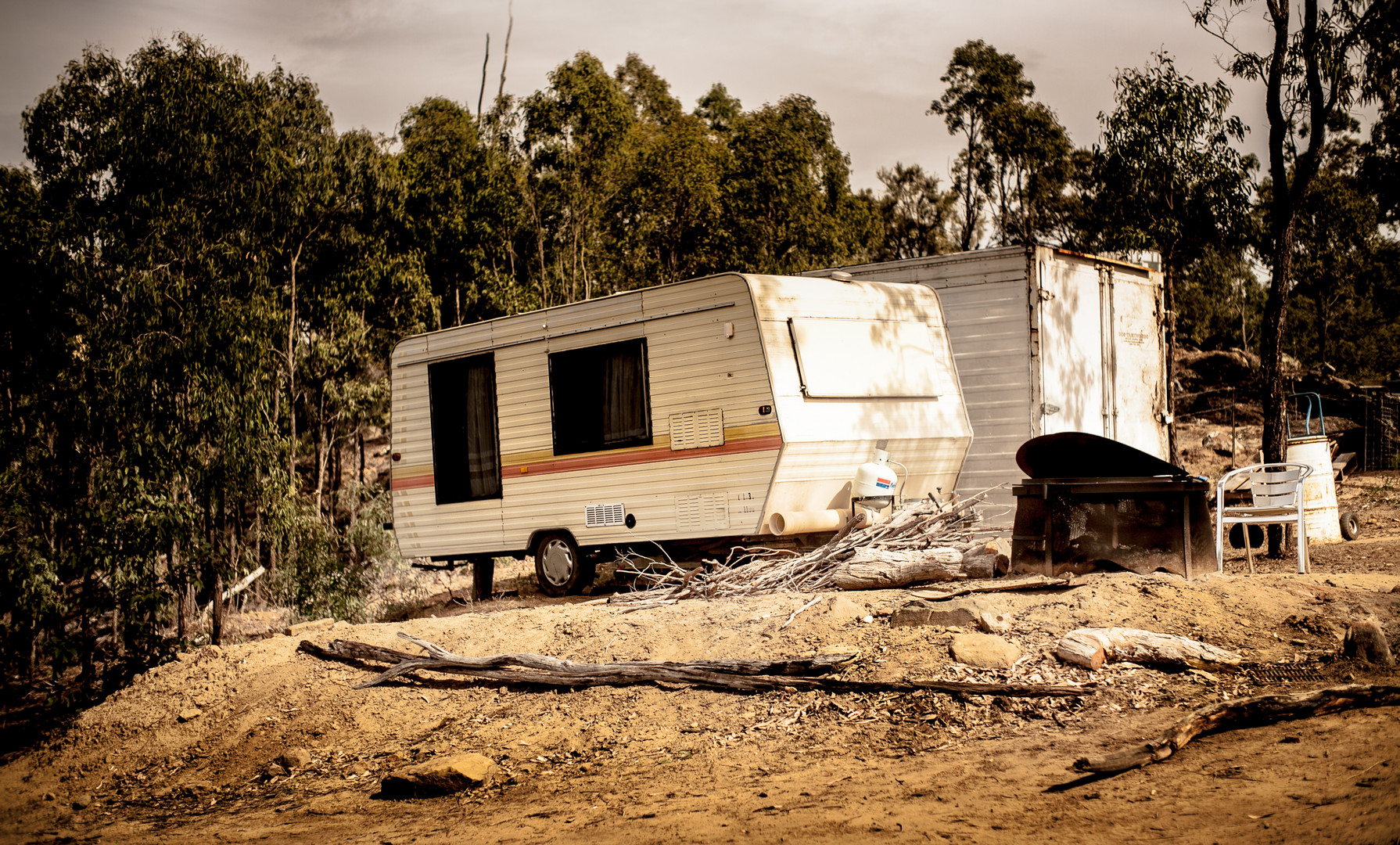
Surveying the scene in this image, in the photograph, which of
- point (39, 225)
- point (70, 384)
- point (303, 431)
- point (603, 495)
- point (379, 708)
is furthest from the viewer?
point (303, 431)

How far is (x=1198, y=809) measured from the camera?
11.7 feet

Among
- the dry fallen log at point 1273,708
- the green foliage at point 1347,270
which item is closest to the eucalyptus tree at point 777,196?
the green foliage at point 1347,270

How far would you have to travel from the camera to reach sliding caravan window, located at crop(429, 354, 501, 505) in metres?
10.7

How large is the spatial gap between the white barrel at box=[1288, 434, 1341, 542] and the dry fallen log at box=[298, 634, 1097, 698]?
18.1 feet

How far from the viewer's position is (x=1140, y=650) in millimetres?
5551

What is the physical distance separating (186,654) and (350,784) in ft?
11.0

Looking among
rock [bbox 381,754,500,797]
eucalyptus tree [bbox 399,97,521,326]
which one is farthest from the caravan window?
eucalyptus tree [bbox 399,97,521,326]

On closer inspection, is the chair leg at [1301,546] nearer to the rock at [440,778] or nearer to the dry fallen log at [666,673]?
the dry fallen log at [666,673]

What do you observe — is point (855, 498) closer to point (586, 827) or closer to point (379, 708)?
point (379, 708)

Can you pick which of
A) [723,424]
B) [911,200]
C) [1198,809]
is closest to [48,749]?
[723,424]

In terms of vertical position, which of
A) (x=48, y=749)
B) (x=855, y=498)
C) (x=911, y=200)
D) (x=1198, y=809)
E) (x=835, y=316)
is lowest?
→ (x=48, y=749)

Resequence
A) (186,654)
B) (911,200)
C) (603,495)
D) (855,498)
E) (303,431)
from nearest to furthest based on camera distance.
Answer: (186,654)
(855,498)
(603,495)
(303,431)
(911,200)

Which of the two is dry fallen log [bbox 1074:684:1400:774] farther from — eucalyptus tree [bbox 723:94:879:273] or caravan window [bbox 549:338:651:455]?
eucalyptus tree [bbox 723:94:879:273]

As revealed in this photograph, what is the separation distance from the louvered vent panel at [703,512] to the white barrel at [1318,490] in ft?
16.2
